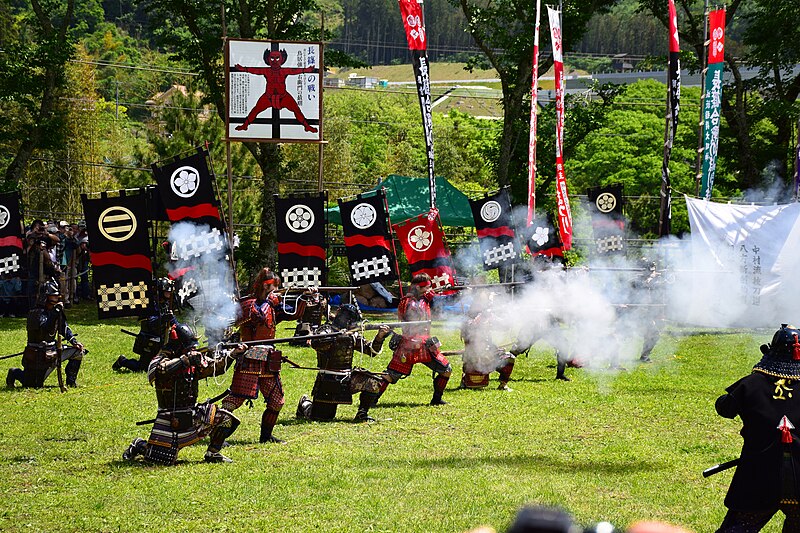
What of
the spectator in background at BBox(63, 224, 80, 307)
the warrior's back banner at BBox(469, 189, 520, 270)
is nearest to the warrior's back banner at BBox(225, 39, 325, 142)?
the warrior's back banner at BBox(469, 189, 520, 270)

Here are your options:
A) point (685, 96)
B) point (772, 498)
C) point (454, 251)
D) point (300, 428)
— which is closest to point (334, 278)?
point (454, 251)

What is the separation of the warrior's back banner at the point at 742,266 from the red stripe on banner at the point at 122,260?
925cm

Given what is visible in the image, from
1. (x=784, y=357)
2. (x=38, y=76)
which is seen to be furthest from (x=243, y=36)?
(x=784, y=357)

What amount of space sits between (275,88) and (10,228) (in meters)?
6.83

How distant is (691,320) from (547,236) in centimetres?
618

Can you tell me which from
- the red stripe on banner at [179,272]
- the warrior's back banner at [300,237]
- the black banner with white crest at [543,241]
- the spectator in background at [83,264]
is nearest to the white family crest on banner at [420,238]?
the warrior's back banner at [300,237]

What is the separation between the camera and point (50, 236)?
24812 millimetres

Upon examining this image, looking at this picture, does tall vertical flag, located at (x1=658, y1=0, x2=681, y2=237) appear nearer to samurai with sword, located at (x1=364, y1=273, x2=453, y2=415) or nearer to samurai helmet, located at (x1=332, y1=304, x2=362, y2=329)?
samurai with sword, located at (x1=364, y1=273, x2=453, y2=415)

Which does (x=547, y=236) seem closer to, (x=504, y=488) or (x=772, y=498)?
(x=504, y=488)

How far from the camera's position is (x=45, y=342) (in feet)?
55.2

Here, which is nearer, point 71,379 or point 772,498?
point 772,498

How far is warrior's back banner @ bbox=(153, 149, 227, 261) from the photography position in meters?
14.5

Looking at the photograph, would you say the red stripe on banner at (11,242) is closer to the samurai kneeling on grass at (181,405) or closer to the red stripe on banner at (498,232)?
the red stripe on banner at (498,232)

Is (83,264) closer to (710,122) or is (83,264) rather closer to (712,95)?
(710,122)
